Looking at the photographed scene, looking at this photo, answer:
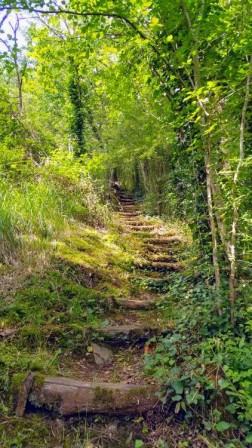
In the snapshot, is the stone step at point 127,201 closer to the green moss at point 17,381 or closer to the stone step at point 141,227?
the stone step at point 141,227

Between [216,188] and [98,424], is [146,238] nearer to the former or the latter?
[216,188]

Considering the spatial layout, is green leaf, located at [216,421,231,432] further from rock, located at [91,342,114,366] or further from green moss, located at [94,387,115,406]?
rock, located at [91,342,114,366]

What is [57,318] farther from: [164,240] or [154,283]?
[164,240]

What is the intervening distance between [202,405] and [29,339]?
139cm

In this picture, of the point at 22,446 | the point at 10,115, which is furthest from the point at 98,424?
the point at 10,115

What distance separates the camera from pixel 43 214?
413cm

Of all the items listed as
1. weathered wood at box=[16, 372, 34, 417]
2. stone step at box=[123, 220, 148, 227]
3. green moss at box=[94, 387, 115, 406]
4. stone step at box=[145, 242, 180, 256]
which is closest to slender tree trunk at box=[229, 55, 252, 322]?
green moss at box=[94, 387, 115, 406]

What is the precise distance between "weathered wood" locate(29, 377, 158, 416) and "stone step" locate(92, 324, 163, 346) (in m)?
0.70

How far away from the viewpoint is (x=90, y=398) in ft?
6.59

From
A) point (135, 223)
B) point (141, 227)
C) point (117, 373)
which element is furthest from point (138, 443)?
point (135, 223)

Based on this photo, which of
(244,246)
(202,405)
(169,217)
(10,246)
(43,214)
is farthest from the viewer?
(169,217)

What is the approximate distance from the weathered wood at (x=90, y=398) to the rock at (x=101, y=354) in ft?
1.62

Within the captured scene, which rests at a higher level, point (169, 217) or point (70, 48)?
point (70, 48)

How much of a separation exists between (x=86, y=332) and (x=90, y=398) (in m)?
0.75
